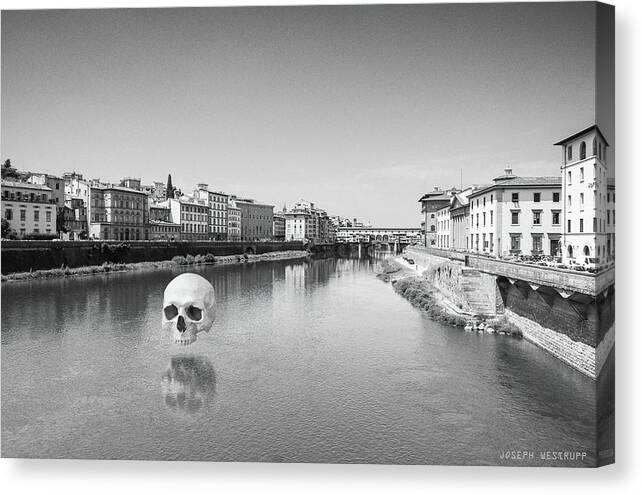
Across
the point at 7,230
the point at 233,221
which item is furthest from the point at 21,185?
the point at 233,221

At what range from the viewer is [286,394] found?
7.98 m

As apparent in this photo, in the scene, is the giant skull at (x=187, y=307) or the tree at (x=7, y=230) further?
the tree at (x=7, y=230)

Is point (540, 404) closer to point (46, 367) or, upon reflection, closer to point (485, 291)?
point (485, 291)

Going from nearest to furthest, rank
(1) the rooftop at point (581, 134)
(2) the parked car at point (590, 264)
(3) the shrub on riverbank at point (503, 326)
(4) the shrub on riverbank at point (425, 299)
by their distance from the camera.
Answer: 1. (1) the rooftop at point (581, 134)
2. (2) the parked car at point (590, 264)
3. (3) the shrub on riverbank at point (503, 326)
4. (4) the shrub on riverbank at point (425, 299)

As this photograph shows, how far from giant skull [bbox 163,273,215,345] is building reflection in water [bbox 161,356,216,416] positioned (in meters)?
0.51

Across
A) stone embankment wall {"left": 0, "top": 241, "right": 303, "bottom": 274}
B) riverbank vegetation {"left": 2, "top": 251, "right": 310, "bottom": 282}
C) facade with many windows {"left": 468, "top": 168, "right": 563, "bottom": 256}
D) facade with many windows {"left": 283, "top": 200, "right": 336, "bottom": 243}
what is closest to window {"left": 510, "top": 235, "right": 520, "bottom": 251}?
facade with many windows {"left": 468, "top": 168, "right": 563, "bottom": 256}

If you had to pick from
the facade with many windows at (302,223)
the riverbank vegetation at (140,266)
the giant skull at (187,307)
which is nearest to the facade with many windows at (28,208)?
the riverbank vegetation at (140,266)

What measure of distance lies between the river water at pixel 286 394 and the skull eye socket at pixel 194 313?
37.6 inches

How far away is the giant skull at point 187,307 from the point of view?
28.8 ft

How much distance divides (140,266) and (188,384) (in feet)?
70.5

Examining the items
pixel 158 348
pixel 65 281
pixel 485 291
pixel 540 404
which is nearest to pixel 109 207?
pixel 65 281

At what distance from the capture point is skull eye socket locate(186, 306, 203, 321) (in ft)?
29.7

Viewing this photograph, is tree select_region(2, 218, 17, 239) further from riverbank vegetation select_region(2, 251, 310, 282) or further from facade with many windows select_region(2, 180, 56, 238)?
riverbank vegetation select_region(2, 251, 310, 282)

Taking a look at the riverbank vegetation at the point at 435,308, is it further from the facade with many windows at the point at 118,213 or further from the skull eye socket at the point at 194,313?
the facade with many windows at the point at 118,213
